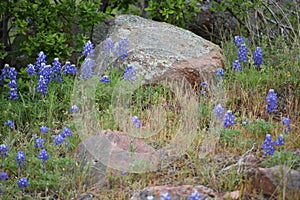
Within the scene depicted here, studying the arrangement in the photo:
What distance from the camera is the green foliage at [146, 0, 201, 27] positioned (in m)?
6.73

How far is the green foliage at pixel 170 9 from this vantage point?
6.73 m

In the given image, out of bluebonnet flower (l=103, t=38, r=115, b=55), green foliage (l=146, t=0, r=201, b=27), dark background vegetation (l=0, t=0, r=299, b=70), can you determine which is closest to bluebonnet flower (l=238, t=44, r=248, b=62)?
dark background vegetation (l=0, t=0, r=299, b=70)

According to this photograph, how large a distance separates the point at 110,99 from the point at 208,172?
63.8 inches

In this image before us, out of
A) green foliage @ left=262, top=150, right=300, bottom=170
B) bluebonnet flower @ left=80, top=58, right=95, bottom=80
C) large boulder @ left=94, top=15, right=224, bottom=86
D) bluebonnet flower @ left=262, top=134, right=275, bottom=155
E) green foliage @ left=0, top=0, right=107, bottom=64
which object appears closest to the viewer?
green foliage @ left=262, top=150, right=300, bottom=170

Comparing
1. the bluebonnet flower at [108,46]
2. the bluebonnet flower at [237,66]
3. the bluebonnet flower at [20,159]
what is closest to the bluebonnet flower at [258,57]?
the bluebonnet flower at [237,66]

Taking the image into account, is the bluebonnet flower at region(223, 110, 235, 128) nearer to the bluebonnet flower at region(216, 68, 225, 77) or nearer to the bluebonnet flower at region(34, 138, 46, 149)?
the bluebonnet flower at region(216, 68, 225, 77)

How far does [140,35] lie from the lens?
246 inches

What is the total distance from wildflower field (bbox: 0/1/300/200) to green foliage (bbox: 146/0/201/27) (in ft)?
2.18

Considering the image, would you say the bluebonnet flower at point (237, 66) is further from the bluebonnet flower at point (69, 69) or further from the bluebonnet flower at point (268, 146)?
the bluebonnet flower at point (268, 146)

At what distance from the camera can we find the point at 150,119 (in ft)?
16.5

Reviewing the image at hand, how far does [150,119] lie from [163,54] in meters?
1.18

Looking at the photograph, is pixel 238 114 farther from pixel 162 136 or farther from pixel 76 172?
pixel 76 172

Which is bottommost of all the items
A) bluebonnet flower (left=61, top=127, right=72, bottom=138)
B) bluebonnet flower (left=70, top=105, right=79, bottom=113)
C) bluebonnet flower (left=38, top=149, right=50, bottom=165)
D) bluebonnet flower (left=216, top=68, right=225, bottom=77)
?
bluebonnet flower (left=38, top=149, right=50, bottom=165)

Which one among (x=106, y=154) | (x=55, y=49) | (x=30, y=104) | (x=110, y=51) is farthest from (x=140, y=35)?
(x=106, y=154)
